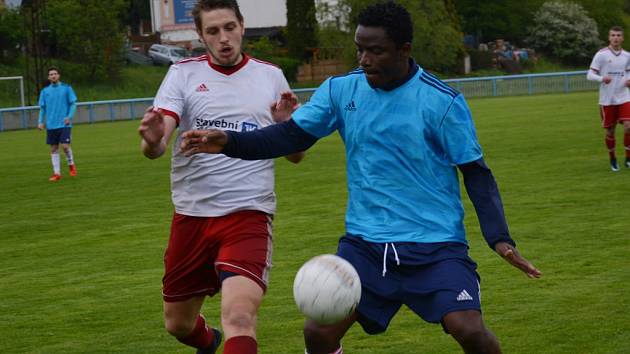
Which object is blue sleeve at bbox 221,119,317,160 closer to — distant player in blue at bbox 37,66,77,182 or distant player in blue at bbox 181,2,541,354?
distant player in blue at bbox 181,2,541,354

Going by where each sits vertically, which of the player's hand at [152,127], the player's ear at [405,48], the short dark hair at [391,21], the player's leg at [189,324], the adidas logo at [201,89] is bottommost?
the player's leg at [189,324]

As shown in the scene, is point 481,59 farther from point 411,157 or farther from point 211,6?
point 411,157

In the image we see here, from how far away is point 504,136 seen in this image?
25.9m

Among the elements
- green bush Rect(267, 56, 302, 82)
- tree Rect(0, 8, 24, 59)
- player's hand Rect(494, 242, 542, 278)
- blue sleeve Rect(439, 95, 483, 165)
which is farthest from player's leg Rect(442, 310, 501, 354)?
green bush Rect(267, 56, 302, 82)

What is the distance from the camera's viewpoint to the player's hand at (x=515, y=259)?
5.07 meters

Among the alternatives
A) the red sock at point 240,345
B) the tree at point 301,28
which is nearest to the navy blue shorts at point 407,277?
the red sock at point 240,345

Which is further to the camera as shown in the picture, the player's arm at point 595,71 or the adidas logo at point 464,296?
the player's arm at point 595,71

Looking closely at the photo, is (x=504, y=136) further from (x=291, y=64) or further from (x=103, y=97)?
(x=291, y=64)

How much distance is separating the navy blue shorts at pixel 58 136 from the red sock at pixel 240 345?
16.6m

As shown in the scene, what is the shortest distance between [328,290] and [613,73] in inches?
553

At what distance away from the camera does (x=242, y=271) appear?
596cm

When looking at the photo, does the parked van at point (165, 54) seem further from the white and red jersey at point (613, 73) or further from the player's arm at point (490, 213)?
the player's arm at point (490, 213)

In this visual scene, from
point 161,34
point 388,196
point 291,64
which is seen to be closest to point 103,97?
point 291,64

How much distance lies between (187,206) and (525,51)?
64442 millimetres
